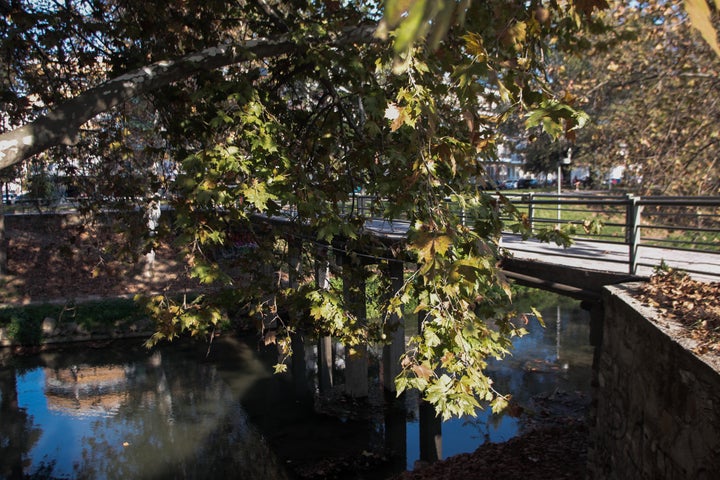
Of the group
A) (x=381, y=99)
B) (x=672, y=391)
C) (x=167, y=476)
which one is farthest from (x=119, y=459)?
(x=672, y=391)

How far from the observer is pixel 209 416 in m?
12.8

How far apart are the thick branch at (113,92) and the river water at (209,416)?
23.3ft

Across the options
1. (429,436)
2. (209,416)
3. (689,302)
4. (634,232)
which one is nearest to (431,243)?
(689,302)

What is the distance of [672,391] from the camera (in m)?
4.23

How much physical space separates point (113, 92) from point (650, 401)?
15.8ft

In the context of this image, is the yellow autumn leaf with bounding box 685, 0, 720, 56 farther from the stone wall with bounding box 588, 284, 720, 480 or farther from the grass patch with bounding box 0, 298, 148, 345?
the grass patch with bounding box 0, 298, 148, 345

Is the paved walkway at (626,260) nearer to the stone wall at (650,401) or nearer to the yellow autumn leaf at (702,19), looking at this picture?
the stone wall at (650,401)

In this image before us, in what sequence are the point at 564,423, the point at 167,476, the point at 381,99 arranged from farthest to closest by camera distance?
the point at 564,423 → the point at 167,476 → the point at 381,99

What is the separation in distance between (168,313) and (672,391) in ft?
14.4

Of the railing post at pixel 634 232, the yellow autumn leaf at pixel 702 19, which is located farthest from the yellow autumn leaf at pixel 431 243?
the railing post at pixel 634 232

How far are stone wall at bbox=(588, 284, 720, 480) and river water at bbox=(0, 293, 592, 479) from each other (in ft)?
15.9

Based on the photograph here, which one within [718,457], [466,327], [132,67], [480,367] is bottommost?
[718,457]

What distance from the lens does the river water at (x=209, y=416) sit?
34.6ft

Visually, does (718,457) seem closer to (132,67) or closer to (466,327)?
(466,327)
